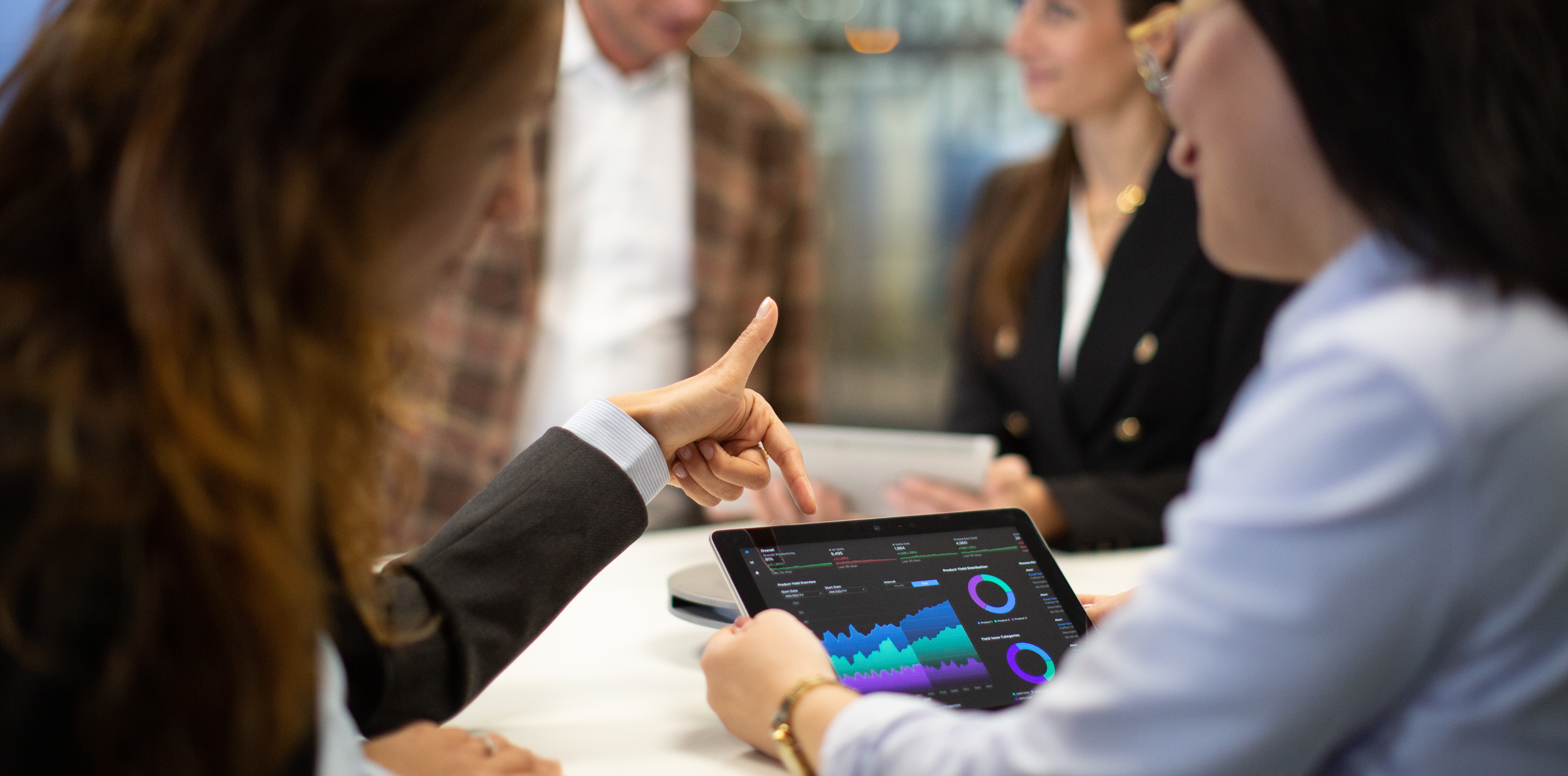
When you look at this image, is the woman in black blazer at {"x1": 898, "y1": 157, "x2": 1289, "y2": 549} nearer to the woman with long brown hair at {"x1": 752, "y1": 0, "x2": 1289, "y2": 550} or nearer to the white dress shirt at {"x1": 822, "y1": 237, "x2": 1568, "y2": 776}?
the woman with long brown hair at {"x1": 752, "y1": 0, "x2": 1289, "y2": 550}

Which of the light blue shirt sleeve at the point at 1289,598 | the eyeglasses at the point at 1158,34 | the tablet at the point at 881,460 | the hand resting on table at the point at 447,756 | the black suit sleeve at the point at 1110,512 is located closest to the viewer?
the light blue shirt sleeve at the point at 1289,598

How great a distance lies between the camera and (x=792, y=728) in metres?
0.90

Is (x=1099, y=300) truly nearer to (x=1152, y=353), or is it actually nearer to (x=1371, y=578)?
(x=1152, y=353)

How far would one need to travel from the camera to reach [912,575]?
1.12 meters

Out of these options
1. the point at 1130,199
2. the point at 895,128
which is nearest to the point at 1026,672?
the point at 1130,199

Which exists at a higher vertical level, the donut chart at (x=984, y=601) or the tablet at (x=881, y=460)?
the donut chart at (x=984, y=601)

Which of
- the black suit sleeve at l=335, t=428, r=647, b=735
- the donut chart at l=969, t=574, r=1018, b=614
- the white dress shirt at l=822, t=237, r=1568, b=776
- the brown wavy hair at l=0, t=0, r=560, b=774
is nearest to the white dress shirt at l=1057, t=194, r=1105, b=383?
the donut chart at l=969, t=574, r=1018, b=614

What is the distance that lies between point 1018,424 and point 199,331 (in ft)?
6.11

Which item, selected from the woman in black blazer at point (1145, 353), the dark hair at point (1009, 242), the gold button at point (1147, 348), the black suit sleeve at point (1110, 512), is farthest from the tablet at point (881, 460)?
the dark hair at point (1009, 242)

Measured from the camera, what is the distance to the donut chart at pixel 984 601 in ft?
3.63

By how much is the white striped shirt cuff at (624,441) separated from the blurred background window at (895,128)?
3.73 m

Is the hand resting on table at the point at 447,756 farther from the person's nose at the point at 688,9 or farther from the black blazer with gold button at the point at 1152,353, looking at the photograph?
the person's nose at the point at 688,9

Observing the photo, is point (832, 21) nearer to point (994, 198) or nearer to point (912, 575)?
point (994, 198)

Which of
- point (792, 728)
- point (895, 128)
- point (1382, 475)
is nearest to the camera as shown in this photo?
point (1382, 475)
